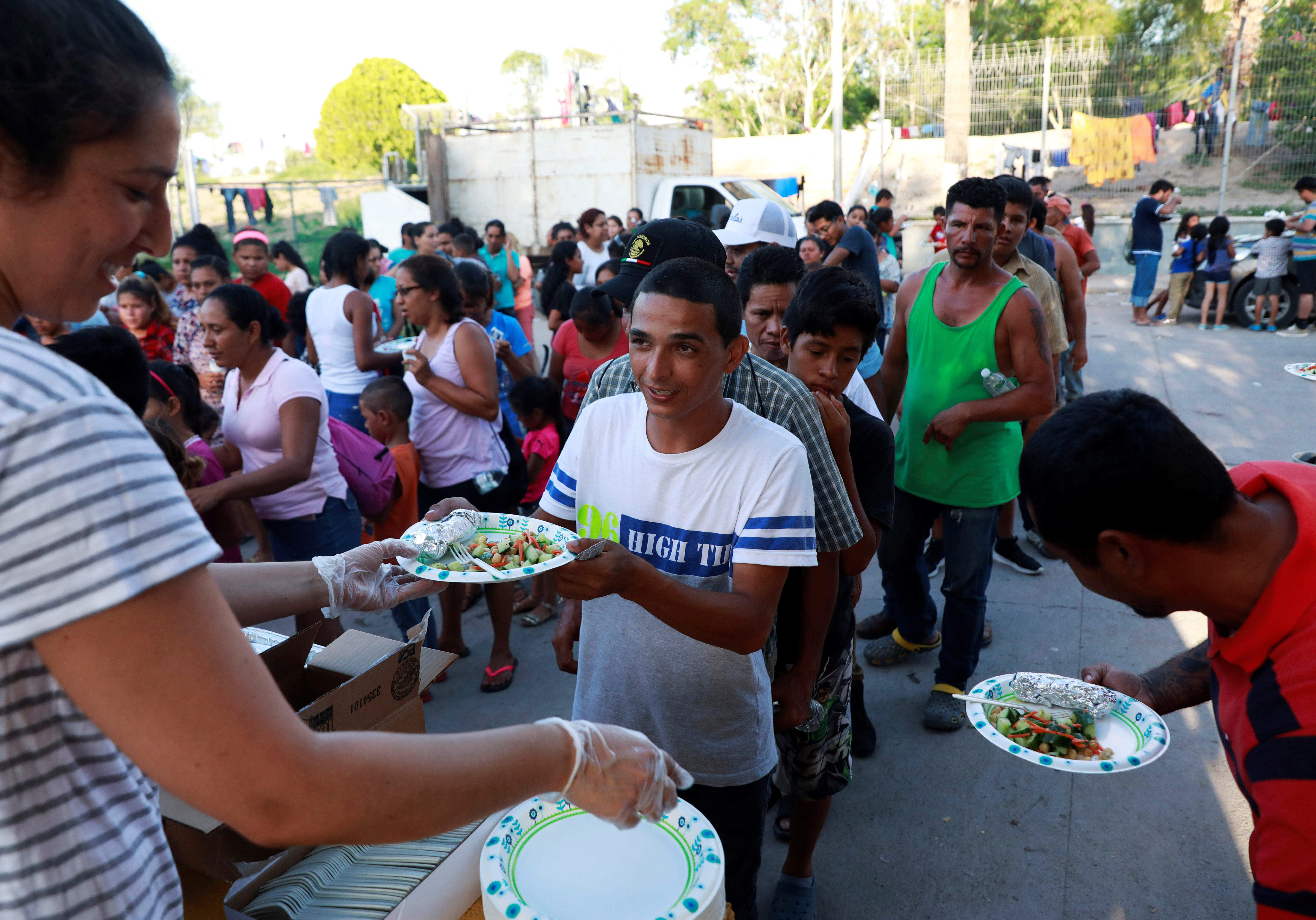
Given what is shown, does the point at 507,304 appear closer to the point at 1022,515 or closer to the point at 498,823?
the point at 1022,515

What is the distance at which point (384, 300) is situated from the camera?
7773 millimetres

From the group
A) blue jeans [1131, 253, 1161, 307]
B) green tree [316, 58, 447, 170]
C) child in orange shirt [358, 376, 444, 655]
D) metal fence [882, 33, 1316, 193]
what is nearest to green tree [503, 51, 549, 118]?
green tree [316, 58, 447, 170]

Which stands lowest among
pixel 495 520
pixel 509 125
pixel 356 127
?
pixel 495 520

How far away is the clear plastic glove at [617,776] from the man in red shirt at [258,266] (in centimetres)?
643

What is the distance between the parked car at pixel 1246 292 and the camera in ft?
38.7

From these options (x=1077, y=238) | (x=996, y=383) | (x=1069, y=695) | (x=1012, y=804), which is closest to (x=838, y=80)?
(x=1077, y=238)

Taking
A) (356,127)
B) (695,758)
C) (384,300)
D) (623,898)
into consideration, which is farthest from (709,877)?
(356,127)

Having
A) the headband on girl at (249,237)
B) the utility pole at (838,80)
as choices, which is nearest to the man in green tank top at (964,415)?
the headband on girl at (249,237)

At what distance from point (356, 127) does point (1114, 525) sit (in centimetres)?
5700

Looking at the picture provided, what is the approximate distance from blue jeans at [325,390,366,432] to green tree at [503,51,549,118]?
254 ft

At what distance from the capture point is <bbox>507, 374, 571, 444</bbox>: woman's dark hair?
5.02 meters

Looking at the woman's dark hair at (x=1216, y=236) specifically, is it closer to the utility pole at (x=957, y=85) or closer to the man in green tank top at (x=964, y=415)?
the utility pole at (x=957, y=85)

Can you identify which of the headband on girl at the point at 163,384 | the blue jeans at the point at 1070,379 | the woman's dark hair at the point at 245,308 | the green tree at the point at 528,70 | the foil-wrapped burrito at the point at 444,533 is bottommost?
the blue jeans at the point at 1070,379

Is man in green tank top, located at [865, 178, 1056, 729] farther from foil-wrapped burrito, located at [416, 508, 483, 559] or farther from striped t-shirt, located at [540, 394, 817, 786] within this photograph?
foil-wrapped burrito, located at [416, 508, 483, 559]
